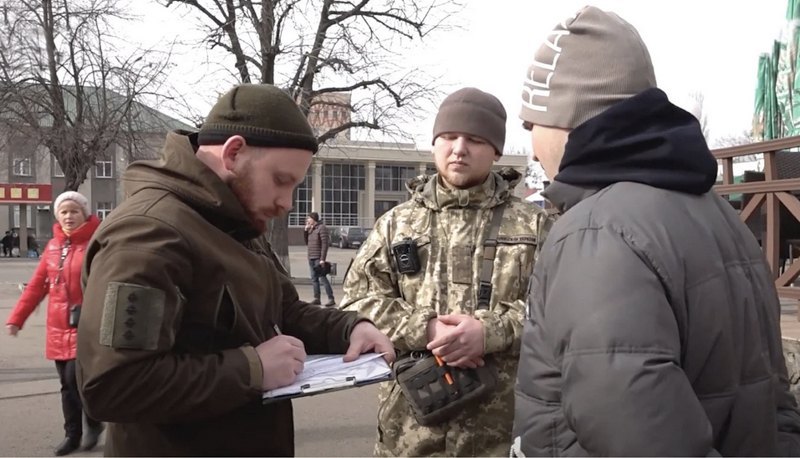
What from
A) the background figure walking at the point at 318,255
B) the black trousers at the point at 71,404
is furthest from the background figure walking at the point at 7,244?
the black trousers at the point at 71,404

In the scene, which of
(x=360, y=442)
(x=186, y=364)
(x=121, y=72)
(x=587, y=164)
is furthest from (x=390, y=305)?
(x=121, y=72)

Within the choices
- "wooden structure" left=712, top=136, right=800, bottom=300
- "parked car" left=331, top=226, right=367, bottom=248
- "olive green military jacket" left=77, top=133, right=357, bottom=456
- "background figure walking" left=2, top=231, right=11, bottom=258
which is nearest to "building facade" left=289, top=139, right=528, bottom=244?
"parked car" left=331, top=226, right=367, bottom=248

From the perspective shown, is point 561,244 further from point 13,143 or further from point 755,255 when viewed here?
point 13,143

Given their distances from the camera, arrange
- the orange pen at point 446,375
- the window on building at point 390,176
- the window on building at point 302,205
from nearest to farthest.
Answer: the orange pen at point 446,375 → the window on building at point 302,205 → the window on building at point 390,176

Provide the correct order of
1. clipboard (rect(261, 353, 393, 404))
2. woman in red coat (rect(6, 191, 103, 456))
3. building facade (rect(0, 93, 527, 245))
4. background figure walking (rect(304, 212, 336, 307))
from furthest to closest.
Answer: building facade (rect(0, 93, 527, 245)) → background figure walking (rect(304, 212, 336, 307)) → woman in red coat (rect(6, 191, 103, 456)) → clipboard (rect(261, 353, 393, 404))

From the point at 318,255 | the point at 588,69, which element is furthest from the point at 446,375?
the point at 318,255

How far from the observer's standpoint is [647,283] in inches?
44.5

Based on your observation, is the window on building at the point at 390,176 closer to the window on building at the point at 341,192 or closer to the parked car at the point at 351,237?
the window on building at the point at 341,192

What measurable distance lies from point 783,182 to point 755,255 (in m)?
4.42

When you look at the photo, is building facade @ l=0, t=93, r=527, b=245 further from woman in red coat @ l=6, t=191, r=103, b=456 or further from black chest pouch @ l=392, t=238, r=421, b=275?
black chest pouch @ l=392, t=238, r=421, b=275

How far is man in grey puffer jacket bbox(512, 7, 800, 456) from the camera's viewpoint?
109 cm

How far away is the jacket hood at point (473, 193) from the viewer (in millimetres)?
2660

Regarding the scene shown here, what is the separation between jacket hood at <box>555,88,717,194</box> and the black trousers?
4.50 meters

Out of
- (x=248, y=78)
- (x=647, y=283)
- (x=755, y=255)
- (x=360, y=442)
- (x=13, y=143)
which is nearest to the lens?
(x=647, y=283)
